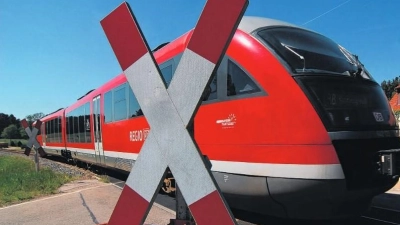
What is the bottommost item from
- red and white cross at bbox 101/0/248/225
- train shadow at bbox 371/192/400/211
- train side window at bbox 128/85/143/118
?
train shadow at bbox 371/192/400/211

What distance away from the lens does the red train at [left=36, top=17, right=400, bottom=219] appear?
435 centimetres

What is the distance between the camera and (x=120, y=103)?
975cm

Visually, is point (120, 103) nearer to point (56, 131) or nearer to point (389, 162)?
point (389, 162)

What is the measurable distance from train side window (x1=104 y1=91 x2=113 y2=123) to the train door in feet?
3.23

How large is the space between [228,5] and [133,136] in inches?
277

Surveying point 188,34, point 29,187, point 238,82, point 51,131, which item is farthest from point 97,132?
point 51,131

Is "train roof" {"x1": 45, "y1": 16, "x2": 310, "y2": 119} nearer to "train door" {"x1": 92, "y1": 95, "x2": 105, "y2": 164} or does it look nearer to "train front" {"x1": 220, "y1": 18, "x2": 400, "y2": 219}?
"train front" {"x1": 220, "y1": 18, "x2": 400, "y2": 219}

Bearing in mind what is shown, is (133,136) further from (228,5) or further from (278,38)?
(228,5)

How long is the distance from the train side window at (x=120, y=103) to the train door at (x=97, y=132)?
2210 mm

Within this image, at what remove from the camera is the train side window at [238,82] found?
16.3ft

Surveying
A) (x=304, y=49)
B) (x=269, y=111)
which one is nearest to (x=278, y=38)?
(x=304, y=49)

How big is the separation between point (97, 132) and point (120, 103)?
317 cm

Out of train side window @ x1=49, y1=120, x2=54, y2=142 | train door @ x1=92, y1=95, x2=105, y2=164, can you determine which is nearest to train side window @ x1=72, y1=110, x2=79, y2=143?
train door @ x1=92, y1=95, x2=105, y2=164

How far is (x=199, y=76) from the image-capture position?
6.35 feet
